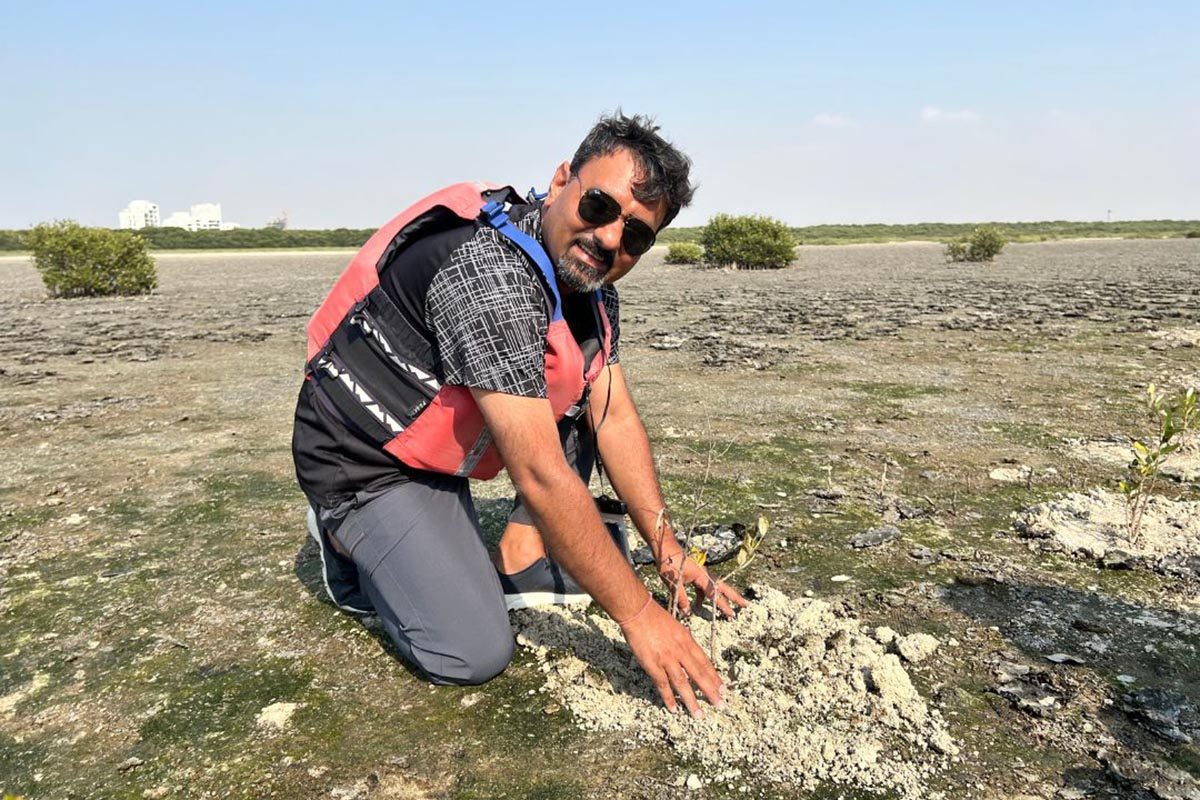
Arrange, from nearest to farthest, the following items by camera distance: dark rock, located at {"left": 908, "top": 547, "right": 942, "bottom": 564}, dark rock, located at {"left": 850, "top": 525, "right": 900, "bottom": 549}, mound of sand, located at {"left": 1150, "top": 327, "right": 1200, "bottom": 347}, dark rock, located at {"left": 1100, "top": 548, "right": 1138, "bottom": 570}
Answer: dark rock, located at {"left": 1100, "top": 548, "right": 1138, "bottom": 570} < dark rock, located at {"left": 908, "top": 547, "right": 942, "bottom": 564} < dark rock, located at {"left": 850, "top": 525, "right": 900, "bottom": 549} < mound of sand, located at {"left": 1150, "top": 327, "right": 1200, "bottom": 347}

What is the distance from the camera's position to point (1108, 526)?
418 centimetres

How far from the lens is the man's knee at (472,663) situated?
292 centimetres

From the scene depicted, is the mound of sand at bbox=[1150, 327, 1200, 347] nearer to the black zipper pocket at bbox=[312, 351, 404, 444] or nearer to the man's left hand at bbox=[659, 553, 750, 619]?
the man's left hand at bbox=[659, 553, 750, 619]

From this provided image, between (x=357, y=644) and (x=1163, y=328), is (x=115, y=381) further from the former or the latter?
(x=1163, y=328)

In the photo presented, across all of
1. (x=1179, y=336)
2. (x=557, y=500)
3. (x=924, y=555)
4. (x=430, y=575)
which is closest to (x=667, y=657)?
(x=557, y=500)

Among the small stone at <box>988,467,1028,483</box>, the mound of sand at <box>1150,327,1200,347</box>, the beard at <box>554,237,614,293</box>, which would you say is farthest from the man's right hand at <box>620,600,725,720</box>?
the mound of sand at <box>1150,327,1200,347</box>

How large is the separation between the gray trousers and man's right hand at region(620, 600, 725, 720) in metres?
0.64

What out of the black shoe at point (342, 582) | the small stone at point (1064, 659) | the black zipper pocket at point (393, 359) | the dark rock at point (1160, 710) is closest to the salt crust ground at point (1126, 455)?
the small stone at point (1064, 659)

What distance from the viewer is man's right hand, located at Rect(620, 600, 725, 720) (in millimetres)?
2582

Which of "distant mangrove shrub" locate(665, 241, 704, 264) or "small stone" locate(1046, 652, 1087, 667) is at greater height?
"distant mangrove shrub" locate(665, 241, 704, 264)

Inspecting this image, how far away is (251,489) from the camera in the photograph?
5113mm

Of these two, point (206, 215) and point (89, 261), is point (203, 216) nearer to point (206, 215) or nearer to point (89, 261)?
point (206, 215)

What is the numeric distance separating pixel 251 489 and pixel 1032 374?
7.30m

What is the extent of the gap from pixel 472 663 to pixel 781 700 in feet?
3.49
